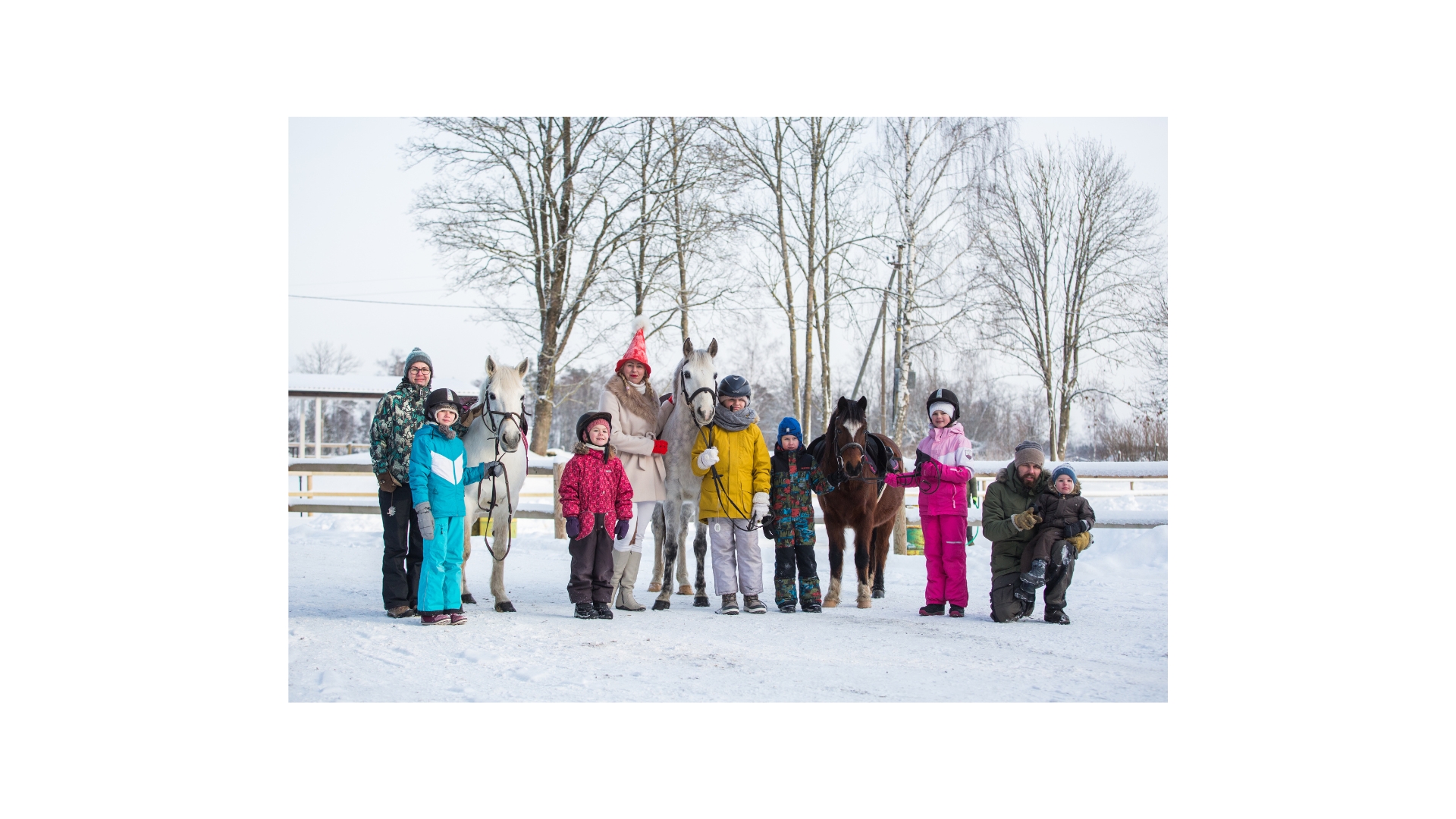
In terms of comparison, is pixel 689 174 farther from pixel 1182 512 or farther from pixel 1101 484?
pixel 1182 512

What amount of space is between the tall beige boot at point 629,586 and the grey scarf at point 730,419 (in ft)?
3.65

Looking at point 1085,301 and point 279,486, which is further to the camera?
point 1085,301

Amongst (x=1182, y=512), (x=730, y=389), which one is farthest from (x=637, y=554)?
(x=1182, y=512)

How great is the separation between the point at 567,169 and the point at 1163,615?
37.5ft

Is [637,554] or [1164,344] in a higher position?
[1164,344]

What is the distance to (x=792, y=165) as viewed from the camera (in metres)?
15.1

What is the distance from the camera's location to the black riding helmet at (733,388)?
6707 mm

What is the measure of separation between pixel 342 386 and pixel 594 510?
951 inches

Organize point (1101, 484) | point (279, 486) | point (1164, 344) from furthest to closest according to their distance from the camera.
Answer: point (1101, 484)
point (1164, 344)
point (279, 486)

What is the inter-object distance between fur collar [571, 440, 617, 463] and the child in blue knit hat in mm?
1206

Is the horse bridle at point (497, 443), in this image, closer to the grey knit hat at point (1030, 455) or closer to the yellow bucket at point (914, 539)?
the grey knit hat at point (1030, 455)

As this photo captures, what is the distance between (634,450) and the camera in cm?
672

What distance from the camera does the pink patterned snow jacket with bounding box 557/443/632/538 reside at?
6199mm

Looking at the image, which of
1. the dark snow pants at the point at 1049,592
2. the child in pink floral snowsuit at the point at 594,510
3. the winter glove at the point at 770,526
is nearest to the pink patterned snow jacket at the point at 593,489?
the child in pink floral snowsuit at the point at 594,510
